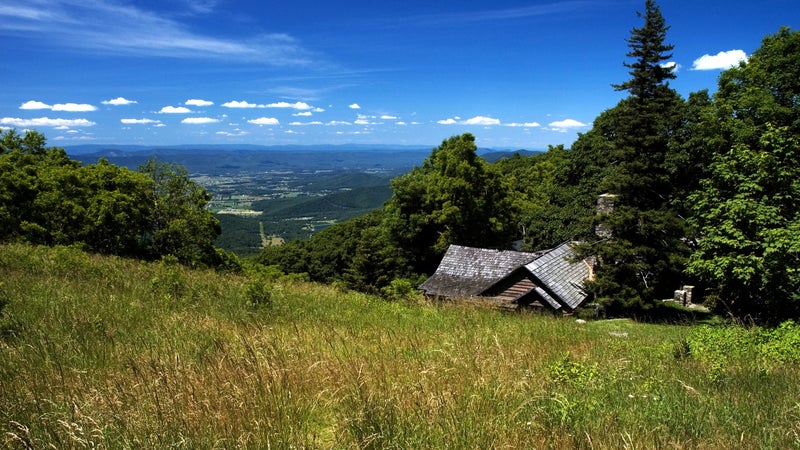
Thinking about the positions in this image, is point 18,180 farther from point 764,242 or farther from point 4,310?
point 764,242

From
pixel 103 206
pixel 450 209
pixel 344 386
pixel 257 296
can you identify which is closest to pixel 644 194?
pixel 450 209

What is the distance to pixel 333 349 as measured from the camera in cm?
455

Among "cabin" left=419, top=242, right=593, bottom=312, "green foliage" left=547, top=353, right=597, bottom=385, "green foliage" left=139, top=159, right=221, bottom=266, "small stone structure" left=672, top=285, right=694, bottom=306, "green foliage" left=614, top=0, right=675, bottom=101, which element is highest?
Result: "green foliage" left=614, top=0, right=675, bottom=101

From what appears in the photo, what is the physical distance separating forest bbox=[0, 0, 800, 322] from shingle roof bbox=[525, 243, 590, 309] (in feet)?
6.98

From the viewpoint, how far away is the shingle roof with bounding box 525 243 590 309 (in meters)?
24.6

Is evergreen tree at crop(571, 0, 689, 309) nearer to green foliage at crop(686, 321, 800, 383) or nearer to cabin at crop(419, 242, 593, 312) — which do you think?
cabin at crop(419, 242, 593, 312)

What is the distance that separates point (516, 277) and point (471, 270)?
3313mm

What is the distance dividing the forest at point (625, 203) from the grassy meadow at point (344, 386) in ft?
34.3

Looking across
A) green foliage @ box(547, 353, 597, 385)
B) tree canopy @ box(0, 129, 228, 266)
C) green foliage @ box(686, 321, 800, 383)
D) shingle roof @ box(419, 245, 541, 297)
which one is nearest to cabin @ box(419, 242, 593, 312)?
shingle roof @ box(419, 245, 541, 297)

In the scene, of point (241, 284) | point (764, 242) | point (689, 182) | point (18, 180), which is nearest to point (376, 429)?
point (241, 284)

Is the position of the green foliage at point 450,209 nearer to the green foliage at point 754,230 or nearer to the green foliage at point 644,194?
the green foliage at point 644,194

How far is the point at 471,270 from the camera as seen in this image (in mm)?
28969

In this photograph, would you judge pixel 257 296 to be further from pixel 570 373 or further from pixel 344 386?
pixel 570 373

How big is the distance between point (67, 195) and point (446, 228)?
83.7 feet
